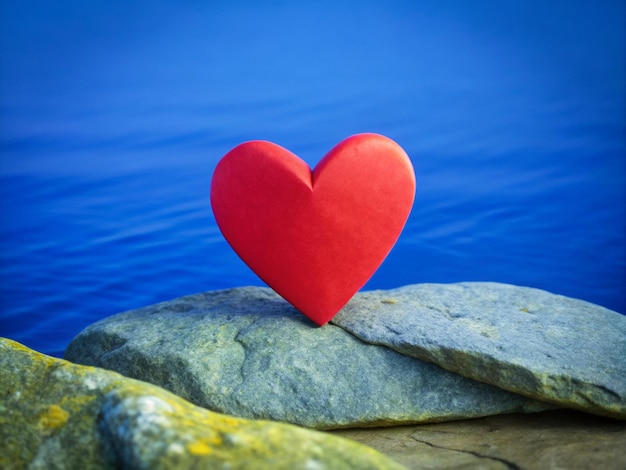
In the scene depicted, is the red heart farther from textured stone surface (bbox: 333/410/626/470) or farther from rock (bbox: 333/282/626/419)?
textured stone surface (bbox: 333/410/626/470)

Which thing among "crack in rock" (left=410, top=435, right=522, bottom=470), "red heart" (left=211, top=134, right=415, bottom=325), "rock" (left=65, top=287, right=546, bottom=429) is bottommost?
"crack in rock" (left=410, top=435, right=522, bottom=470)

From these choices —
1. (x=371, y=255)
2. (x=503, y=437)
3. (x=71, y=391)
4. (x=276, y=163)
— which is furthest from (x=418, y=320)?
(x=71, y=391)

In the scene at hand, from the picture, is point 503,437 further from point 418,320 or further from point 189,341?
point 189,341

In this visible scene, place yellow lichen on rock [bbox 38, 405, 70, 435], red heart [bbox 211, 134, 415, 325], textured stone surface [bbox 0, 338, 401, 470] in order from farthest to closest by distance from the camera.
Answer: red heart [bbox 211, 134, 415, 325] < yellow lichen on rock [bbox 38, 405, 70, 435] < textured stone surface [bbox 0, 338, 401, 470]

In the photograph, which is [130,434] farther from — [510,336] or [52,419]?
[510,336]

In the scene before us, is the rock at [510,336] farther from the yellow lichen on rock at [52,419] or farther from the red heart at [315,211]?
the yellow lichen on rock at [52,419]

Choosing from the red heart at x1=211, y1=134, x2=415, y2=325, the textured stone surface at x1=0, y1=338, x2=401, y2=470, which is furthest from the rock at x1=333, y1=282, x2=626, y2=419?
the textured stone surface at x1=0, y1=338, x2=401, y2=470
